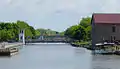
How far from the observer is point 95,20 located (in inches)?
4464

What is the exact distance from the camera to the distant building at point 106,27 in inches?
4456

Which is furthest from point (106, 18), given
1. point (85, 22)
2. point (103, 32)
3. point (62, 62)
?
point (85, 22)

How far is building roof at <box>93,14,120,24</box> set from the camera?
372ft

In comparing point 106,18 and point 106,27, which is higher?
point 106,18

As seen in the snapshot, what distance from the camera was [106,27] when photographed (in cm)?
11388

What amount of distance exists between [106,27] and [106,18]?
2359mm

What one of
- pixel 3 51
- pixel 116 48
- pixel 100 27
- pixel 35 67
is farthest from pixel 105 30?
pixel 35 67

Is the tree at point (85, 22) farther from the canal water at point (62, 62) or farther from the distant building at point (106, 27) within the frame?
the canal water at point (62, 62)

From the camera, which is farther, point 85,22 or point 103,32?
point 85,22

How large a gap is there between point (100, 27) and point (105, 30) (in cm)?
152

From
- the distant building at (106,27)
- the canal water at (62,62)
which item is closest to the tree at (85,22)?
the distant building at (106,27)

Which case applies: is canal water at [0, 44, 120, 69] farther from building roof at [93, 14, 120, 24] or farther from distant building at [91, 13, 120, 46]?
building roof at [93, 14, 120, 24]

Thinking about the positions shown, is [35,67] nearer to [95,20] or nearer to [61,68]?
[61,68]

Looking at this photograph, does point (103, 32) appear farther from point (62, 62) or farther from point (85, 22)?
point (85, 22)
